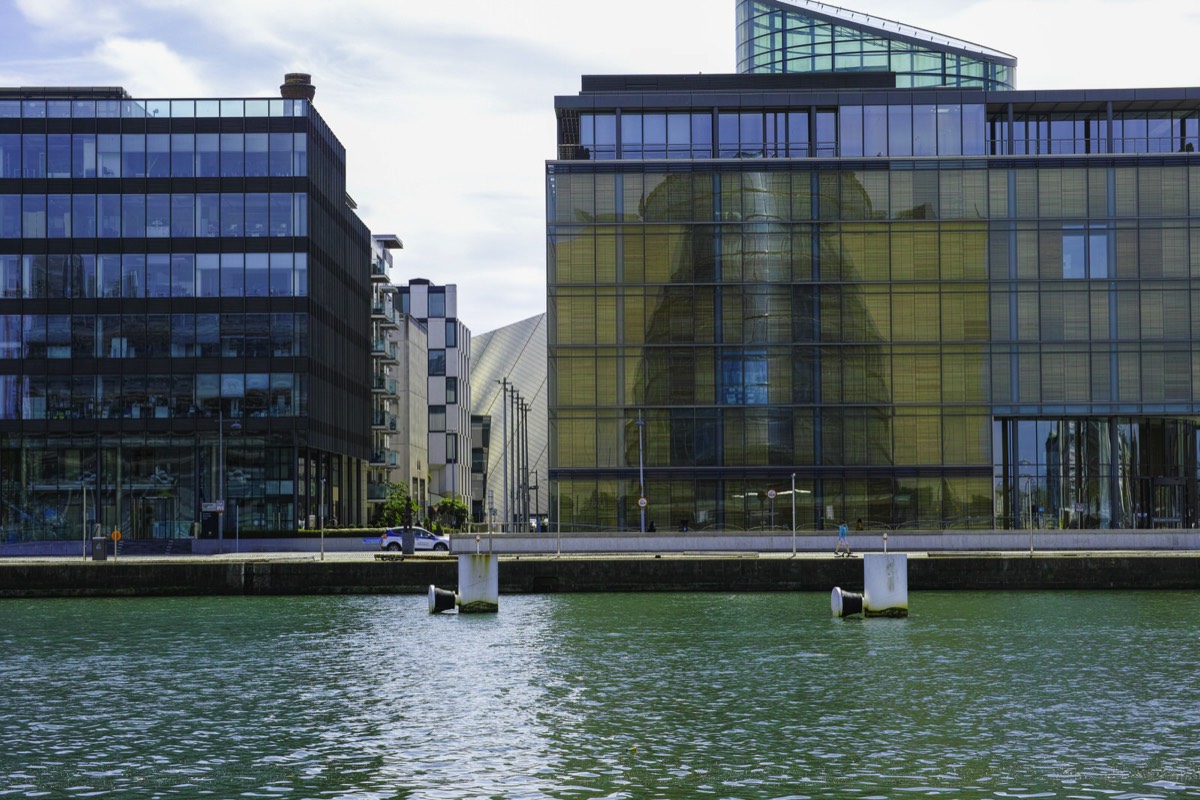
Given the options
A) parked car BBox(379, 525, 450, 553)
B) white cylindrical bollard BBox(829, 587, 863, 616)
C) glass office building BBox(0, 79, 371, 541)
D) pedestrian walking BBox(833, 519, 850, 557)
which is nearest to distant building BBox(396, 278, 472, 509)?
glass office building BBox(0, 79, 371, 541)

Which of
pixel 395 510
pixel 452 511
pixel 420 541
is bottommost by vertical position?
pixel 420 541

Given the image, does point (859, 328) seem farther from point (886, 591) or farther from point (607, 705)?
point (607, 705)

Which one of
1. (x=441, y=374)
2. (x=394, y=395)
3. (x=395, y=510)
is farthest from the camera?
(x=441, y=374)

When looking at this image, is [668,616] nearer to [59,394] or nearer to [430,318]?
[59,394]

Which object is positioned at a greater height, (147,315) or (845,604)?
(147,315)

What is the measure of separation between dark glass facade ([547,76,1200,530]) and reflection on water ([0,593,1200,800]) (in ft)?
142

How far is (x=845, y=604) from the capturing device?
54.7 m

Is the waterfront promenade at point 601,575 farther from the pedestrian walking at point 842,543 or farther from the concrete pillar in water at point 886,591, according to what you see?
the concrete pillar in water at point 886,591

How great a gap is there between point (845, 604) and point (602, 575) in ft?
49.1

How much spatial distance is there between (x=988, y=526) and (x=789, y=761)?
74969mm

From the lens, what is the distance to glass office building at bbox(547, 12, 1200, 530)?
326 feet

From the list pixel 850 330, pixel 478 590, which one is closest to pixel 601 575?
pixel 478 590

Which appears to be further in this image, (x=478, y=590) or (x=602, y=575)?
(x=602, y=575)

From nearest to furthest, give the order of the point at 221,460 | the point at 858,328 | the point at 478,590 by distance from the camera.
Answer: the point at 478,590
the point at 858,328
the point at 221,460
